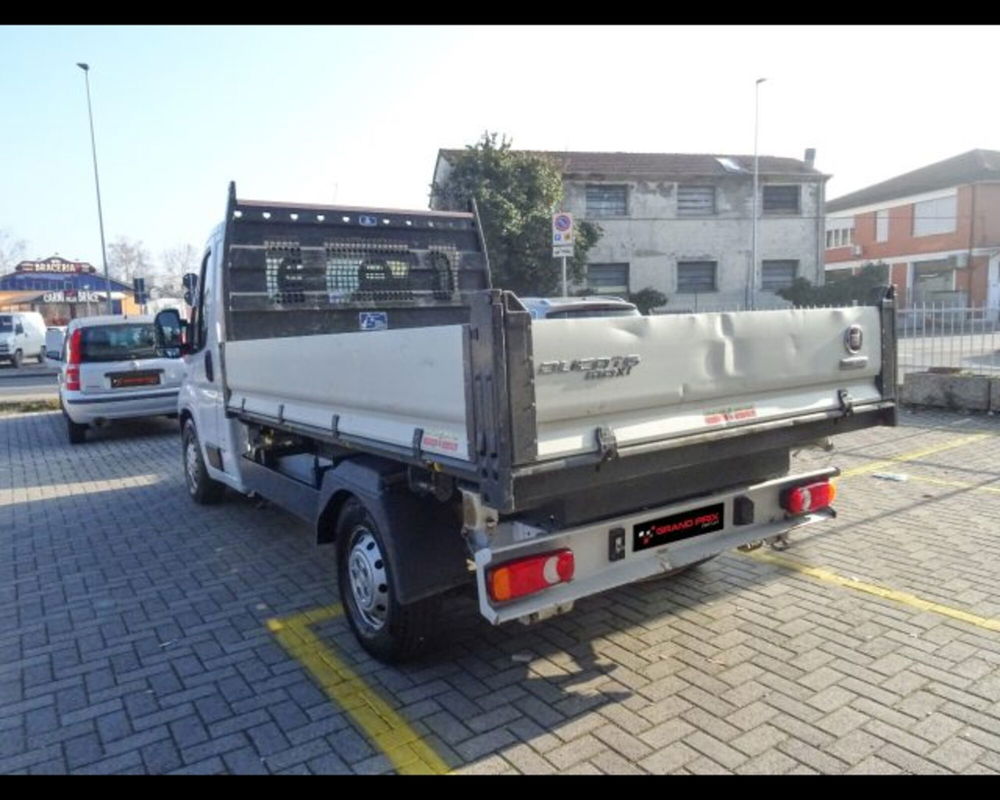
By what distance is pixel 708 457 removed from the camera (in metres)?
3.39

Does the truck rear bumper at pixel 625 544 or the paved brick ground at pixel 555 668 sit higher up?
the truck rear bumper at pixel 625 544

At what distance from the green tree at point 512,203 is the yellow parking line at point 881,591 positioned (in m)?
21.5

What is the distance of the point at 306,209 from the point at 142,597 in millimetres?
3233

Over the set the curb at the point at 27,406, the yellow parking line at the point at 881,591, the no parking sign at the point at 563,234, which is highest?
the no parking sign at the point at 563,234

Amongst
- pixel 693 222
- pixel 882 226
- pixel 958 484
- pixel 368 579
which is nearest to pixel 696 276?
pixel 693 222

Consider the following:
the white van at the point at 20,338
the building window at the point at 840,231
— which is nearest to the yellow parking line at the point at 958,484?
the white van at the point at 20,338

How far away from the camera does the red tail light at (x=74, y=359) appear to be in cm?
1102

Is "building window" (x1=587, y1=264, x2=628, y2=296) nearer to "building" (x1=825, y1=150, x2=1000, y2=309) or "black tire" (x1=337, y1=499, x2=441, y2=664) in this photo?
"building" (x1=825, y1=150, x2=1000, y2=309)

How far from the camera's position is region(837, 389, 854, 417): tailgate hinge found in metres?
3.83

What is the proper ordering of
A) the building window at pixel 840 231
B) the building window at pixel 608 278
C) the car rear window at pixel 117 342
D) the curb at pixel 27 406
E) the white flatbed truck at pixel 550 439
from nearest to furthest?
the white flatbed truck at pixel 550 439 < the car rear window at pixel 117 342 < the curb at pixel 27 406 < the building window at pixel 608 278 < the building window at pixel 840 231

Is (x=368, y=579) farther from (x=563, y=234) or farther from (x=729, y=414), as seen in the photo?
(x=563, y=234)

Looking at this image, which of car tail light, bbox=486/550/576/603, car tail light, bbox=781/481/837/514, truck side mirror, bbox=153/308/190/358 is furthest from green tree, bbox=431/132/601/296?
car tail light, bbox=486/550/576/603

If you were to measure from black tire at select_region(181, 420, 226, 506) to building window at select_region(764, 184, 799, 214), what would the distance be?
2993 cm

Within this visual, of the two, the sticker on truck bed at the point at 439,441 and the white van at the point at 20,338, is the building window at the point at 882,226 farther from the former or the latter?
the sticker on truck bed at the point at 439,441
